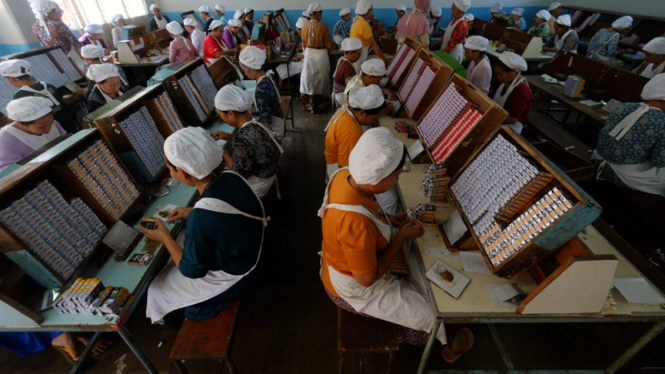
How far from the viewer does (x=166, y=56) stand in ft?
24.8

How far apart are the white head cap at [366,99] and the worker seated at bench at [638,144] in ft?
9.03

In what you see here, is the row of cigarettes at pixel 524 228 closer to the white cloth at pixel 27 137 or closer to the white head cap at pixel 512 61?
the white head cap at pixel 512 61

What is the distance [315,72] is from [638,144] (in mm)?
5755

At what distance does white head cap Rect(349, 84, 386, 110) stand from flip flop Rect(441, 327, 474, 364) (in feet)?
7.73

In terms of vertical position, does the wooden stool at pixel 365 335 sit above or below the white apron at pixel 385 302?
below

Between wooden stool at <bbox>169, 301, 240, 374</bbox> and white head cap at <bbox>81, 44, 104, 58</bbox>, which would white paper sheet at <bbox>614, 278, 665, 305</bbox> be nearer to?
wooden stool at <bbox>169, 301, 240, 374</bbox>

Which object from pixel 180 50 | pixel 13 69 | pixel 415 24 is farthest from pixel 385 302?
pixel 180 50

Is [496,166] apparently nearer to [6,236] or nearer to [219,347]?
[219,347]

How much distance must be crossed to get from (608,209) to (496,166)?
8.58 feet

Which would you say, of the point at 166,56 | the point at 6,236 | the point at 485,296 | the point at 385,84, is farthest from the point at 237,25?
the point at 485,296

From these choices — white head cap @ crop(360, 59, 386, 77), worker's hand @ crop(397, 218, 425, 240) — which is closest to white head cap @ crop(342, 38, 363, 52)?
white head cap @ crop(360, 59, 386, 77)

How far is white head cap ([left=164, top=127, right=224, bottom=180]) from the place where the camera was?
6.60 feet

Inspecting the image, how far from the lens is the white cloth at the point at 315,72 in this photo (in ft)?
22.2

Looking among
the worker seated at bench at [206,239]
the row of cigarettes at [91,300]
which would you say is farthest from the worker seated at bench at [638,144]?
the row of cigarettes at [91,300]
